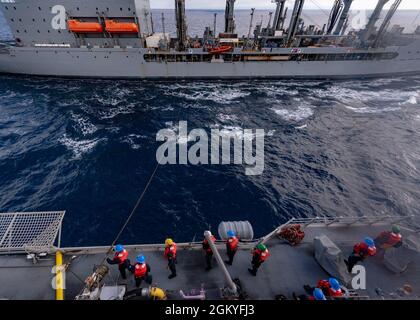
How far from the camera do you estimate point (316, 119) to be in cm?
3350

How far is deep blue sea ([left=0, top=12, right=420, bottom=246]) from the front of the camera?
59.0 feet

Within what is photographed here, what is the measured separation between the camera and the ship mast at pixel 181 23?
4112cm

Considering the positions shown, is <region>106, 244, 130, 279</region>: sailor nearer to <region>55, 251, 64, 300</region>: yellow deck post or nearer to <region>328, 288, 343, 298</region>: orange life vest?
<region>55, 251, 64, 300</region>: yellow deck post

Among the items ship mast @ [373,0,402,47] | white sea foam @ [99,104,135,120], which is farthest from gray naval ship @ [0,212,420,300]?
ship mast @ [373,0,402,47]

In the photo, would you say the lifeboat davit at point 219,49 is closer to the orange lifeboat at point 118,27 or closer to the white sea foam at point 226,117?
the orange lifeboat at point 118,27

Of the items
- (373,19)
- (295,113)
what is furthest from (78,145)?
(373,19)

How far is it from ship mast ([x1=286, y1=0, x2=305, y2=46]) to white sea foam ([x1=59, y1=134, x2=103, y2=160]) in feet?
141

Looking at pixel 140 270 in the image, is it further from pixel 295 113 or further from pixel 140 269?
pixel 295 113

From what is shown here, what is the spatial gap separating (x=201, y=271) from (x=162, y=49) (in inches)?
1736

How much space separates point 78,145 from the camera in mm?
25812

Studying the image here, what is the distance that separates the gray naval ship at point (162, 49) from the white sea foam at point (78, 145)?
77.3ft

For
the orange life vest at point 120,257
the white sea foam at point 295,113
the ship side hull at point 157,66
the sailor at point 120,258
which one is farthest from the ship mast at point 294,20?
the orange life vest at point 120,257

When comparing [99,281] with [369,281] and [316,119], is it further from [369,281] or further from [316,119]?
[316,119]
